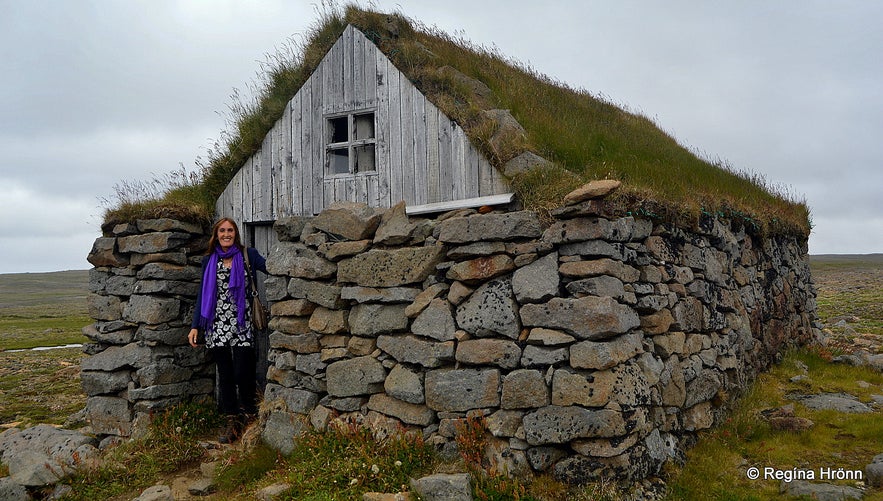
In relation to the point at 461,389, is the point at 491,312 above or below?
above

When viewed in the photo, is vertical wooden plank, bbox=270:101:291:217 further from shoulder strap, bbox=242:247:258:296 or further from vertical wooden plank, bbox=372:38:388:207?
vertical wooden plank, bbox=372:38:388:207

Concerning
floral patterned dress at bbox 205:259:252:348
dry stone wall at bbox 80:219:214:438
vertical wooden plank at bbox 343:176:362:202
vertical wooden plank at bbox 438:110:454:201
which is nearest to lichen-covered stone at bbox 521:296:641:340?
vertical wooden plank at bbox 438:110:454:201

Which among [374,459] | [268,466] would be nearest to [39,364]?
[268,466]

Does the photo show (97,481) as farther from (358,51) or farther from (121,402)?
(358,51)

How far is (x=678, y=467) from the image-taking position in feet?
18.7

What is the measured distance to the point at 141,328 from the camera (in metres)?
7.80

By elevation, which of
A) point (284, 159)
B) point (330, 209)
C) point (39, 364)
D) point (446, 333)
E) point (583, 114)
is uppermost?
point (583, 114)

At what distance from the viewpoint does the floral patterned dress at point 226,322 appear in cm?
706

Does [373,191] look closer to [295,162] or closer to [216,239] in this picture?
[295,162]

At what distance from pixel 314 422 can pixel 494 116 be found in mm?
3940

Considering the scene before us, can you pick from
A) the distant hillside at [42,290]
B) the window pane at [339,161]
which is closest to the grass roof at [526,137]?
the window pane at [339,161]

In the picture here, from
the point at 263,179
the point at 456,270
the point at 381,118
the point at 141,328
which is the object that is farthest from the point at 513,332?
the point at 141,328

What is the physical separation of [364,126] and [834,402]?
7.04m

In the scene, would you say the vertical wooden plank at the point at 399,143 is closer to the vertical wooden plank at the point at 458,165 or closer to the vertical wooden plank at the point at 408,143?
the vertical wooden plank at the point at 408,143
